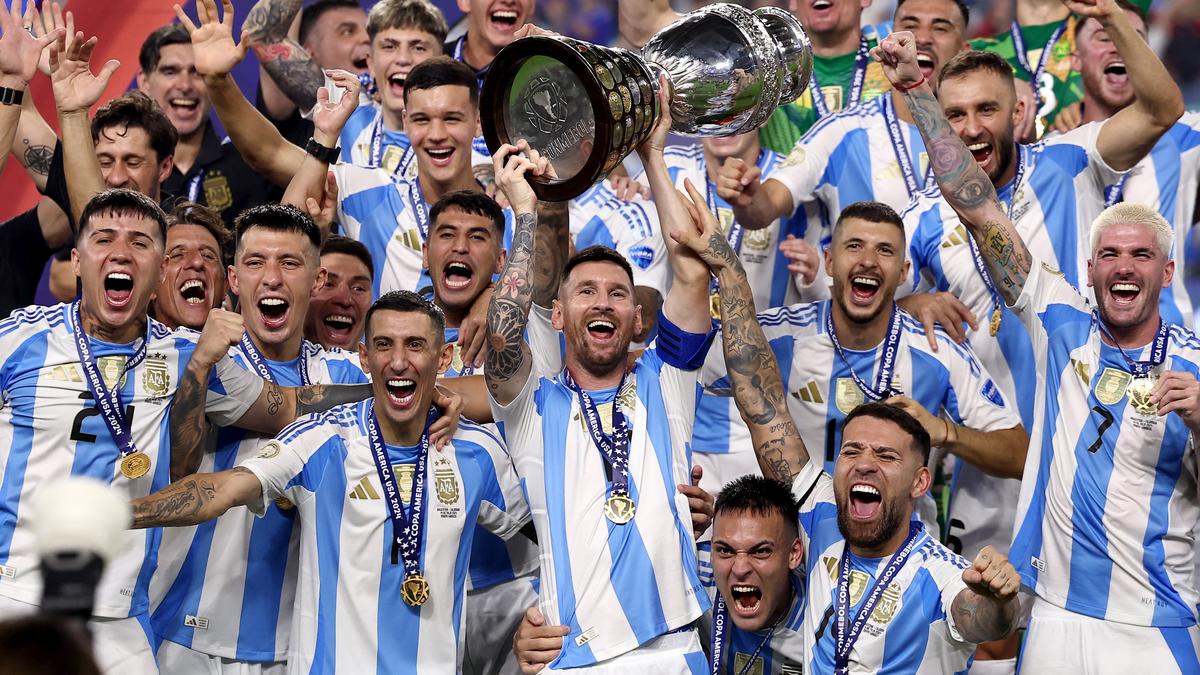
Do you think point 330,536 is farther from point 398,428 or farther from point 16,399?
point 16,399

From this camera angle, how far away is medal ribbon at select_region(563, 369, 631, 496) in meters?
5.11

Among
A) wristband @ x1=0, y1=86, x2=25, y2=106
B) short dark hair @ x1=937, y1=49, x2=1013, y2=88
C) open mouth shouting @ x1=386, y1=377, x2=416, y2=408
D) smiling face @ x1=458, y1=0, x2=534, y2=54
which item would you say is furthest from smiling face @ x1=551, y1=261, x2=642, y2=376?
smiling face @ x1=458, y1=0, x2=534, y2=54

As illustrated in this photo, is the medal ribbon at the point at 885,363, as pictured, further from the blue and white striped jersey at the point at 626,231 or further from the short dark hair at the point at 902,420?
the blue and white striped jersey at the point at 626,231

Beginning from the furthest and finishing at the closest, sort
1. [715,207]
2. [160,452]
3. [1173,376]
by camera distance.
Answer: [715,207]
[160,452]
[1173,376]

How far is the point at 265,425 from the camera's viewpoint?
5480 mm

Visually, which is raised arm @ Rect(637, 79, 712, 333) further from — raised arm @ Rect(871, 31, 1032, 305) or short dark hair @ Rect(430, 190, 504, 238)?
short dark hair @ Rect(430, 190, 504, 238)

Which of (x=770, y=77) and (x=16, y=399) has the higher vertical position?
(x=770, y=77)

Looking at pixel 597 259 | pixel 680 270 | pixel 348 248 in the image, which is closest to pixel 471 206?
pixel 348 248

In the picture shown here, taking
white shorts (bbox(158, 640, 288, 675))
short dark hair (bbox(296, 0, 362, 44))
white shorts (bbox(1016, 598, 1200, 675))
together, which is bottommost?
white shorts (bbox(158, 640, 288, 675))

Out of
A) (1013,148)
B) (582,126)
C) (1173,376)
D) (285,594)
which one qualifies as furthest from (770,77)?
(285,594)

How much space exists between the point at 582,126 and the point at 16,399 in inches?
84.1

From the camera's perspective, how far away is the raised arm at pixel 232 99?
20.7 feet

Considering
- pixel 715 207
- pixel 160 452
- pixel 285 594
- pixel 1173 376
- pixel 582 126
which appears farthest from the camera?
pixel 715 207

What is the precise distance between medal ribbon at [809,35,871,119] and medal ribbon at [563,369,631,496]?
9.35 feet
